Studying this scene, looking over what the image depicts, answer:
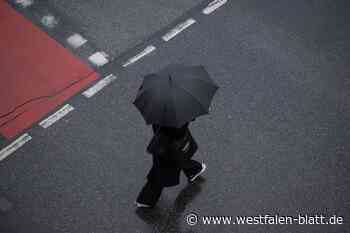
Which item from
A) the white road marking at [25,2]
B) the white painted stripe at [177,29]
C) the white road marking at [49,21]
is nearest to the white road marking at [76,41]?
the white road marking at [49,21]

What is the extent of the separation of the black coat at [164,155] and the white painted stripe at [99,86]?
2.23 metres

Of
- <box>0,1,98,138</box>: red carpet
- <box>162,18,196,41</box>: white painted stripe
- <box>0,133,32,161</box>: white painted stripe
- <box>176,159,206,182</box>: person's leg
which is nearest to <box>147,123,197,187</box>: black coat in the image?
<box>176,159,206,182</box>: person's leg

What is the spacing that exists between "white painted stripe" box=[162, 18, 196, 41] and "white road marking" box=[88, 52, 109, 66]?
1040mm

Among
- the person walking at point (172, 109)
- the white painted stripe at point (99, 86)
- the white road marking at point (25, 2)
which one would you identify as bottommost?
the person walking at point (172, 109)

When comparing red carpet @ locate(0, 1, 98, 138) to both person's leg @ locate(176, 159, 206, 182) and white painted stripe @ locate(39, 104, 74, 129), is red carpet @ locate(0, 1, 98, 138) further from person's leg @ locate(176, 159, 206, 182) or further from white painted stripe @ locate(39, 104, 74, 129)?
person's leg @ locate(176, 159, 206, 182)

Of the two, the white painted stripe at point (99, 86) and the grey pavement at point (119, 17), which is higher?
the grey pavement at point (119, 17)

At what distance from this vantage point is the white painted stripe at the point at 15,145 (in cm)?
797

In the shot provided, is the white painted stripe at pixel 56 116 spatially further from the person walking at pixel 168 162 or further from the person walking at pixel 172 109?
the person walking at pixel 172 109

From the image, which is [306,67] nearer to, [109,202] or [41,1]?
[109,202]

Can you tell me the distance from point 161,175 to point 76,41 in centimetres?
348

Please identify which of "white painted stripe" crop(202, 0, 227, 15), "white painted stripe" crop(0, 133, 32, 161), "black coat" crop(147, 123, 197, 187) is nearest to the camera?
"black coat" crop(147, 123, 197, 187)

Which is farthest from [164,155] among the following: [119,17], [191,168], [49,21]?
[49,21]

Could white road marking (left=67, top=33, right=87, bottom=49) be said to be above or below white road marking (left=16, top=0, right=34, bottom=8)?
below

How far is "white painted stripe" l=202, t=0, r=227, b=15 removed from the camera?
9625 millimetres
